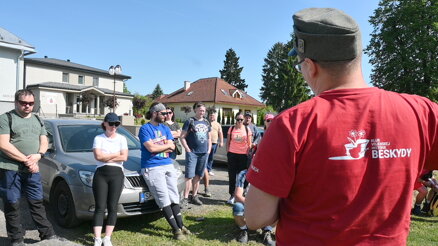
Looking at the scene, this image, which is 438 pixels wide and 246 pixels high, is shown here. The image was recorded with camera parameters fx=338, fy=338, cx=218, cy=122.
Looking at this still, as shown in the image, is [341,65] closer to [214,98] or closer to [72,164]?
[72,164]

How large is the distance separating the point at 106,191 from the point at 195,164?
8.75ft

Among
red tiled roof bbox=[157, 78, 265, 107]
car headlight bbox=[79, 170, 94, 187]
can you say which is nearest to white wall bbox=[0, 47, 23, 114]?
car headlight bbox=[79, 170, 94, 187]

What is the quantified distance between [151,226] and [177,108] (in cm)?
4618

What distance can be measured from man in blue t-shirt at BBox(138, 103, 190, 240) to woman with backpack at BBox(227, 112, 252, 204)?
6.33ft

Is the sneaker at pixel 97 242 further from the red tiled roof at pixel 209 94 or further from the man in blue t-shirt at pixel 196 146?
the red tiled roof at pixel 209 94

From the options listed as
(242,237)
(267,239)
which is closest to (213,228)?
(242,237)

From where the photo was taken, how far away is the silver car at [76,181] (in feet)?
16.0

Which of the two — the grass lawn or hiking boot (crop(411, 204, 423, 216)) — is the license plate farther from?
hiking boot (crop(411, 204, 423, 216))

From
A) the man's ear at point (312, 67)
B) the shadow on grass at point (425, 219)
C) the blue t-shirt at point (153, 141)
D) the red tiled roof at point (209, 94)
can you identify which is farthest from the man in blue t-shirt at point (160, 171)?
the red tiled roof at point (209, 94)

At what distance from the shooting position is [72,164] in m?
5.11

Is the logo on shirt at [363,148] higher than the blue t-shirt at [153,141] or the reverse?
higher

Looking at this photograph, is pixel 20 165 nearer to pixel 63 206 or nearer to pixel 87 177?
pixel 87 177

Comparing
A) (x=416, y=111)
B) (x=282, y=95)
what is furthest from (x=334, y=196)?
(x=282, y=95)

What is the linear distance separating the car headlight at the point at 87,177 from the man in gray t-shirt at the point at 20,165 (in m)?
0.61
